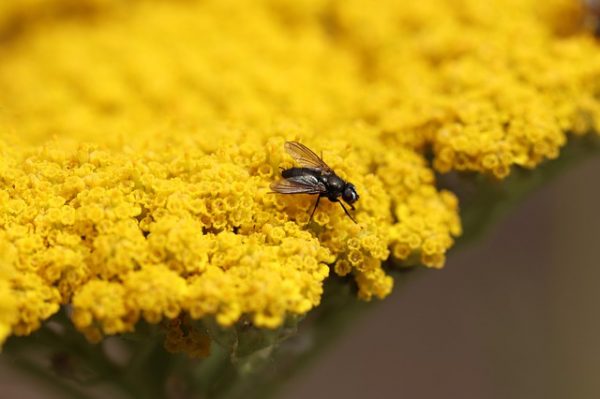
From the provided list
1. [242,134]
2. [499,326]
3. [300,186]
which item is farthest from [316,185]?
[499,326]

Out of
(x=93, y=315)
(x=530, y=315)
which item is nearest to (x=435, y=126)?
(x=93, y=315)

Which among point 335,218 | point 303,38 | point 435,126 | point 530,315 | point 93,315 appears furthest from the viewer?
point 530,315

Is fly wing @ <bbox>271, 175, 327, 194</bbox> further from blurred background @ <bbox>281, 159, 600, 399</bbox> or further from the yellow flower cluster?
blurred background @ <bbox>281, 159, 600, 399</bbox>

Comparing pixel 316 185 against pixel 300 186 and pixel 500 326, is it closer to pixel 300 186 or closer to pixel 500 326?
pixel 300 186

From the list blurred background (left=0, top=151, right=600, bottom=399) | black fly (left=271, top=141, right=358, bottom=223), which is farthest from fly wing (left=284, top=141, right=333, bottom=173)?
blurred background (left=0, top=151, right=600, bottom=399)

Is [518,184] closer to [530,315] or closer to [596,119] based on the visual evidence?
[596,119]

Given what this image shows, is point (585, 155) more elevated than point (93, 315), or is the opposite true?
point (585, 155)

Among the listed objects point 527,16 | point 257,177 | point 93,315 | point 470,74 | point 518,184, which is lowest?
point 93,315
